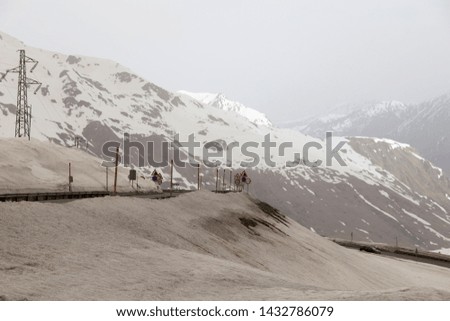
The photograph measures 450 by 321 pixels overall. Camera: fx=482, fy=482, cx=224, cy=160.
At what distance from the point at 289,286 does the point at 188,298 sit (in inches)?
160

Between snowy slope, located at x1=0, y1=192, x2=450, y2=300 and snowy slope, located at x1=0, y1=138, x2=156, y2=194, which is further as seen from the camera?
snowy slope, located at x1=0, y1=138, x2=156, y2=194

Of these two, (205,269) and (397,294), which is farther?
(205,269)

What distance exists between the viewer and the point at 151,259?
19172mm

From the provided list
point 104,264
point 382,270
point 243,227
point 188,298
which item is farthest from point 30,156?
point 188,298

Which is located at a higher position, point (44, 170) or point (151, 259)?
point (44, 170)

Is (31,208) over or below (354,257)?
over

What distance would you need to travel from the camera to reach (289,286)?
1625cm

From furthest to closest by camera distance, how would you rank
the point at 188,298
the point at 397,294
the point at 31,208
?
the point at 31,208 → the point at 188,298 → the point at 397,294

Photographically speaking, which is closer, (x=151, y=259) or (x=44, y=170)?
(x=151, y=259)

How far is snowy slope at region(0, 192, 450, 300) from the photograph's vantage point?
14.0 metres

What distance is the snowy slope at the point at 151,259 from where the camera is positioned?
14.0 metres

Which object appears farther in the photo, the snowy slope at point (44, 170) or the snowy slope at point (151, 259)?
the snowy slope at point (44, 170)
